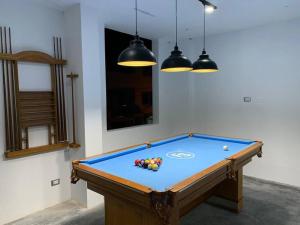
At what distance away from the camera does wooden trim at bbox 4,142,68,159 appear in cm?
275

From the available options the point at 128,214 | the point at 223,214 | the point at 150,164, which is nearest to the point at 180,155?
the point at 150,164

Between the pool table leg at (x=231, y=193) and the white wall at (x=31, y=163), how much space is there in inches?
86.6

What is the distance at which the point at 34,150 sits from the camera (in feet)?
9.70

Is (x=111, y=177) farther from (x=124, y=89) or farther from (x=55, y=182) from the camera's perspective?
(x=124, y=89)

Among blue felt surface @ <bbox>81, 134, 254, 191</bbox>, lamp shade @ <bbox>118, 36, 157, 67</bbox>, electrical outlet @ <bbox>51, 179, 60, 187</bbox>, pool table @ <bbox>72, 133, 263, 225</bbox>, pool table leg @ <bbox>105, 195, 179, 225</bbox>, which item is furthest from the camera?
electrical outlet @ <bbox>51, 179, 60, 187</bbox>

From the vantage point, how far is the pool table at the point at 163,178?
1644mm

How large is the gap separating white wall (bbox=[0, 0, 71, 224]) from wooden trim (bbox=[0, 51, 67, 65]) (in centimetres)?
11

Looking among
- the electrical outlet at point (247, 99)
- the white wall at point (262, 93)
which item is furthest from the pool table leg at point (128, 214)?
the electrical outlet at point (247, 99)

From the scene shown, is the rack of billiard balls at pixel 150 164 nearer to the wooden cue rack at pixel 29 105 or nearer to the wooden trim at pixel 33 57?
the wooden cue rack at pixel 29 105

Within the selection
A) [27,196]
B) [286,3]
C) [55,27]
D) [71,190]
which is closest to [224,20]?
[286,3]

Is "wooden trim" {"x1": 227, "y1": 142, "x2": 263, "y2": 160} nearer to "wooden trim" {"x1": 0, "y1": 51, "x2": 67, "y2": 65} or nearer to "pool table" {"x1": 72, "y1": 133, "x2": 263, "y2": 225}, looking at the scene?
"pool table" {"x1": 72, "y1": 133, "x2": 263, "y2": 225}

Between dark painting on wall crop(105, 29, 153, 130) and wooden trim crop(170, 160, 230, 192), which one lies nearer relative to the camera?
wooden trim crop(170, 160, 230, 192)

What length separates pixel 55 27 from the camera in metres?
3.20

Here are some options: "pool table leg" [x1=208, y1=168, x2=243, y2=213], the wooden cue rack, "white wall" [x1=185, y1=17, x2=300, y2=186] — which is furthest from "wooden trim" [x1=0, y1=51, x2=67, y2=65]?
"white wall" [x1=185, y1=17, x2=300, y2=186]
